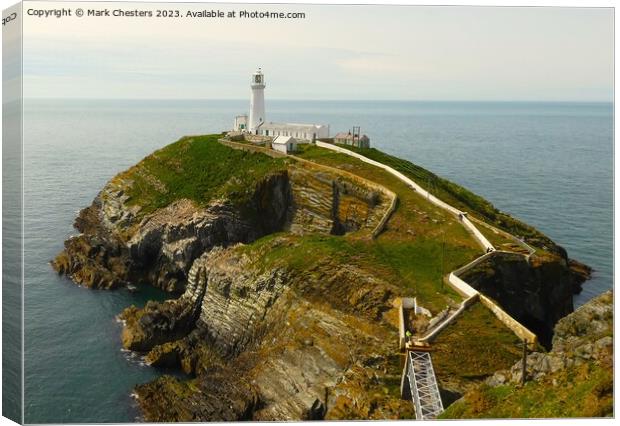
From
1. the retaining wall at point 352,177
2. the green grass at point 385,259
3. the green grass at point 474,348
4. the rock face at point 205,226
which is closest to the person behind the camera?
the green grass at point 474,348

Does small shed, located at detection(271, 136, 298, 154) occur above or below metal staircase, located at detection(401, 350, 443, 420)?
above

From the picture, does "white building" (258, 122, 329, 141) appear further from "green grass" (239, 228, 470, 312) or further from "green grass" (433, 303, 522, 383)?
Answer: "green grass" (433, 303, 522, 383)

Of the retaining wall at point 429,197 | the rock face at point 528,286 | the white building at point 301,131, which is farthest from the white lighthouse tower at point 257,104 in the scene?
the rock face at point 528,286

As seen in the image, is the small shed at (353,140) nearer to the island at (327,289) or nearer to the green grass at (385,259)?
the island at (327,289)

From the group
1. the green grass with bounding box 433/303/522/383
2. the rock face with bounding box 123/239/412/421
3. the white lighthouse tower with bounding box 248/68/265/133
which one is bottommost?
the rock face with bounding box 123/239/412/421

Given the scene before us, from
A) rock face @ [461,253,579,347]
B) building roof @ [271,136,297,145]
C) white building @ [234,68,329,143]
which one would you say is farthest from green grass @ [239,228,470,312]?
white building @ [234,68,329,143]

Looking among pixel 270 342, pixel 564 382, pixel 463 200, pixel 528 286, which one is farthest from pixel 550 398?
pixel 463 200
